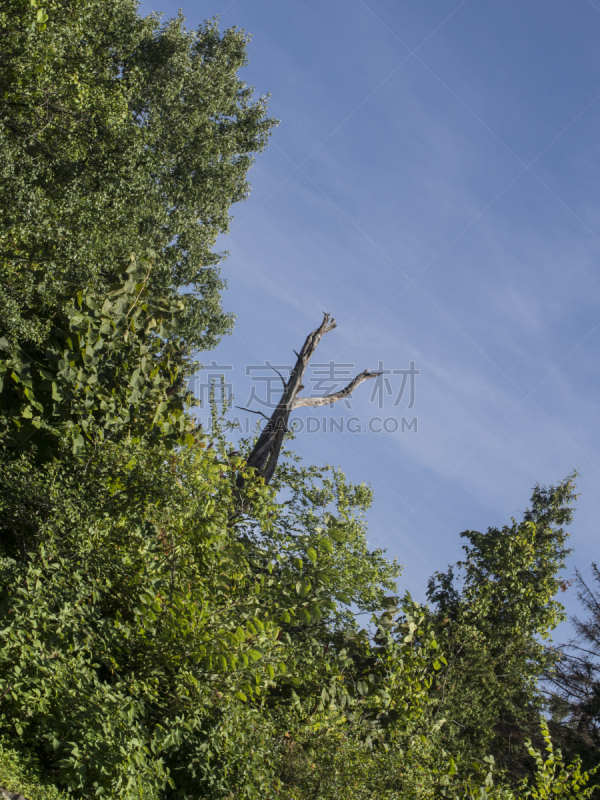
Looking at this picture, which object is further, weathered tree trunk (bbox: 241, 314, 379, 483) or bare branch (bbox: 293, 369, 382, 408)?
bare branch (bbox: 293, 369, 382, 408)

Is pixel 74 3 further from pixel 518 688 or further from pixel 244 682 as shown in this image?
pixel 518 688

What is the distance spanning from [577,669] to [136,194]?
Result: 17.9 metres

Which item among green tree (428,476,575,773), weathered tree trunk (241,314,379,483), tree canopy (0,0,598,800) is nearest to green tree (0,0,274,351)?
tree canopy (0,0,598,800)

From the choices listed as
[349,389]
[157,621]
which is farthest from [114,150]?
[157,621]

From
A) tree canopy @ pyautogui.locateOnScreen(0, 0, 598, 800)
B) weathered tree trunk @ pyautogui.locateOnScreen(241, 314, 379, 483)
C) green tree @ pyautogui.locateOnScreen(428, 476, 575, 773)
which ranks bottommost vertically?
tree canopy @ pyautogui.locateOnScreen(0, 0, 598, 800)

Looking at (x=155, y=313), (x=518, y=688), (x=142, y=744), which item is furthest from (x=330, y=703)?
(x=518, y=688)

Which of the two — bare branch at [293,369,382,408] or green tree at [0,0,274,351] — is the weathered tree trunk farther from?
green tree at [0,0,274,351]

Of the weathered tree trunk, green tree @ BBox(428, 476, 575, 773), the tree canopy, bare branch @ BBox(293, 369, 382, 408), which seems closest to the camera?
the tree canopy

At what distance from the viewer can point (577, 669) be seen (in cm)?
1582

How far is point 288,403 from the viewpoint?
16297 millimetres

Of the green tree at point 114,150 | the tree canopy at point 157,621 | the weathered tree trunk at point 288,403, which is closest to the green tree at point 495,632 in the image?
the tree canopy at point 157,621

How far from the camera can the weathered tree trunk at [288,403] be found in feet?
48.7

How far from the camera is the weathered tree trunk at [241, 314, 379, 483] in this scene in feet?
48.7

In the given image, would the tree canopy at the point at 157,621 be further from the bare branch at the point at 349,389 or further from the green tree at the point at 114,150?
Result: the bare branch at the point at 349,389
